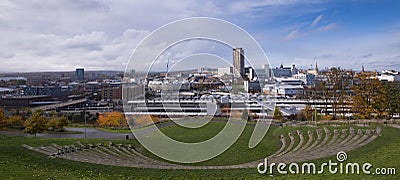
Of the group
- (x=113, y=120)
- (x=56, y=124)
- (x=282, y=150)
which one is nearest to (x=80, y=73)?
(x=113, y=120)

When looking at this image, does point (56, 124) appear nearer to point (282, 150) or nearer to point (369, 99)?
point (282, 150)

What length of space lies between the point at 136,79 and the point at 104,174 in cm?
465

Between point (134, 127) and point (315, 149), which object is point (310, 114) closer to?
point (315, 149)

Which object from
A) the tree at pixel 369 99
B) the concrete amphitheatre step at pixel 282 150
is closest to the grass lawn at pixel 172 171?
the concrete amphitheatre step at pixel 282 150

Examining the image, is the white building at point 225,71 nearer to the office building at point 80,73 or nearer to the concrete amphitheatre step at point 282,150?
the concrete amphitheatre step at point 282,150

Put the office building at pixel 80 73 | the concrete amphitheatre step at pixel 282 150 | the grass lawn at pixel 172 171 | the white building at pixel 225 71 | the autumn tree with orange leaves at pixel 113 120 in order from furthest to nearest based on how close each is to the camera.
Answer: the office building at pixel 80 73, the autumn tree with orange leaves at pixel 113 120, the concrete amphitheatre step at pixel 282 150, the grass lawn at pixel 172 171, the white building at pixel 225 71

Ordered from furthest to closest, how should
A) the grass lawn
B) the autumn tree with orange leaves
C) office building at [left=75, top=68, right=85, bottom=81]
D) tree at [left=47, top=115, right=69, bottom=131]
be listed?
office building at [left=75, top=68, right=85, bottom=81] < the autumn tree with orange leaves < tree at [left=47, top=115, right=69, bottom=131] < the grass lawn

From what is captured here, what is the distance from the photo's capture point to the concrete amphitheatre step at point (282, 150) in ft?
37.1

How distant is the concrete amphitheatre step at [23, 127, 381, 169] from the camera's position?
11305mm

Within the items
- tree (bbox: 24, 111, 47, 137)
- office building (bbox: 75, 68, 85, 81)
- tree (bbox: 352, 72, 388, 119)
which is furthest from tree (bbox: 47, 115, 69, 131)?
office building (bbox: 75, 68, 85, 81)

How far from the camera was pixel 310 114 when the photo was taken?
28.2 m

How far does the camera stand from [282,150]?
14.1 meters

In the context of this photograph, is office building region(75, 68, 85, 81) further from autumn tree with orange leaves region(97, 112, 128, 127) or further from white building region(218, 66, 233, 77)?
white building region(218, 66, 233, 77)

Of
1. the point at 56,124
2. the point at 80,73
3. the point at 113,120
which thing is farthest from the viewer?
the point at 80,73
